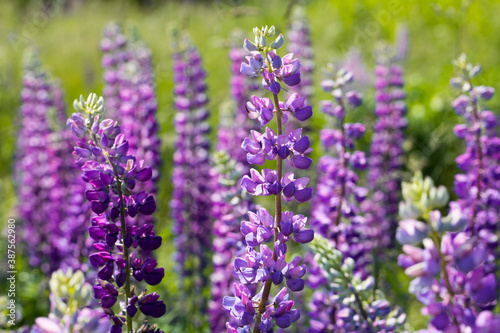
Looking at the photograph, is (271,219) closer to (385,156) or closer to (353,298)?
(353,298)

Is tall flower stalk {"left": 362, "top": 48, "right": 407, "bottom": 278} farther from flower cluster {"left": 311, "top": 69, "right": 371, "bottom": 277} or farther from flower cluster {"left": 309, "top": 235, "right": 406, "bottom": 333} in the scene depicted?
flower cluster {"left": 309, "top": 235, "right": 406, "bottom": 333}

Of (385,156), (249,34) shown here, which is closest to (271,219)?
(385,156)

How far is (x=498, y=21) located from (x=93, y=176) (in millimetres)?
9781

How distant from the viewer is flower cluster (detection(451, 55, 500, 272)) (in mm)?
2137

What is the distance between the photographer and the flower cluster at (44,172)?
3301 mm

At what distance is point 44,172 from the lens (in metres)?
3.53

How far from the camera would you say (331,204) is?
7.16ft

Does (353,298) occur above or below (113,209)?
below

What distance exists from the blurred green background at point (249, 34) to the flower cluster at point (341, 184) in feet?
2.92

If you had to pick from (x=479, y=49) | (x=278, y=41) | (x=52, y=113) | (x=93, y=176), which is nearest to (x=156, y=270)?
(x=93, y=176)

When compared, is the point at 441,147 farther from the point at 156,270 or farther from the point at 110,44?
the point at 156,270

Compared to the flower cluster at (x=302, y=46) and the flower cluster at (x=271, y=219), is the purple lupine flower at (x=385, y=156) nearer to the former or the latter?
the flower cluster at (x=302, y=46)

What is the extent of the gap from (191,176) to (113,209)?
1965mm

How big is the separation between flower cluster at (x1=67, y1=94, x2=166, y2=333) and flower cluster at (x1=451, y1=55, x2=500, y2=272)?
126 centimetres
